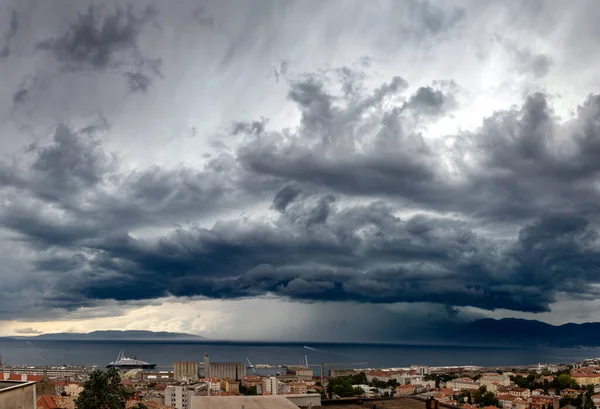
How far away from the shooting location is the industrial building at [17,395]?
1608cm

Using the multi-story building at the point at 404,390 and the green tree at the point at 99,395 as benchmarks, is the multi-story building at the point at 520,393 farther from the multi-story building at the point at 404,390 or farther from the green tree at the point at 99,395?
the green tree at the point at 99,395

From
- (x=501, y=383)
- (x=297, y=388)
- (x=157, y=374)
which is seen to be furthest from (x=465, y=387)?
(x=157, y=374)

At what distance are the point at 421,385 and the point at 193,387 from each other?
2449 inches

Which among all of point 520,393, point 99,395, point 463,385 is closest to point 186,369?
point 463,385

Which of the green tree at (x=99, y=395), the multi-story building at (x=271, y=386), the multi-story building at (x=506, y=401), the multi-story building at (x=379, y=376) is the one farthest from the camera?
the multi-story building at (x=379, y=376)

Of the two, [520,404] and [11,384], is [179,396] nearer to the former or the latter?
[520,404]

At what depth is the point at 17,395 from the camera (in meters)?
16.8

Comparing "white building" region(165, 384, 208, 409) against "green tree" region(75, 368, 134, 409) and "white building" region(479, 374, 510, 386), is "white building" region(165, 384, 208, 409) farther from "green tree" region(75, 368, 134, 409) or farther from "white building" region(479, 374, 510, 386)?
"white building" region(479, 374, 510, 386)

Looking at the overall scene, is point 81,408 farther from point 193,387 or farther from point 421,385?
point 421,385

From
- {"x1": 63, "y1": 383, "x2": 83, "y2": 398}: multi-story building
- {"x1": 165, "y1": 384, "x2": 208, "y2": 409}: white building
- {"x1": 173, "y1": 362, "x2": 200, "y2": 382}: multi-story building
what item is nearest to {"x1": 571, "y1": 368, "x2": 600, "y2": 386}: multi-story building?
{"x1": 165, "y1": 384, "x2": 208, "y2": 409}: white building

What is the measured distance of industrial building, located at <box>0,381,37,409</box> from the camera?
16075 millimetres

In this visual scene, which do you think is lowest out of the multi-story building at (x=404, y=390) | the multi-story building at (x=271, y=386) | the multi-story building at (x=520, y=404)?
the multi-story building at (x=404, y=390)

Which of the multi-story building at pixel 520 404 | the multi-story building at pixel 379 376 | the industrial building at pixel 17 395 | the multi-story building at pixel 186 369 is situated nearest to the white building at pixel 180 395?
the multi-story building at pixel 520 404

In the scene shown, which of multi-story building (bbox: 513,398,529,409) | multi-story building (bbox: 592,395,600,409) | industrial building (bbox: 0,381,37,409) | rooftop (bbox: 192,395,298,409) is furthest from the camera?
multi-story building (bbox: 513,398,529,409)
